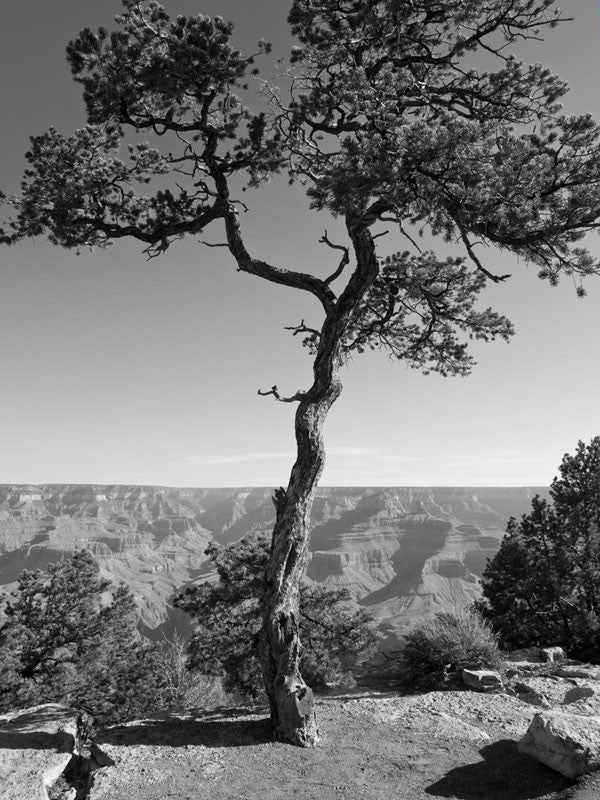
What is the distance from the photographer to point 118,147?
8.19 metres

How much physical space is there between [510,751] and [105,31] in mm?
11241

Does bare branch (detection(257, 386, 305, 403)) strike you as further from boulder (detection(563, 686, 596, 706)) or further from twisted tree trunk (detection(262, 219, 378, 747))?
boulder (detection(563, 686, 596, 706))

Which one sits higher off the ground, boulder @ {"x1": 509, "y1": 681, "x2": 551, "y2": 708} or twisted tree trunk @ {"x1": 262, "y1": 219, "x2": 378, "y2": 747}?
twisted tree trunk @ {"x1": 262, "y1": 219, "x2": 378, "y2": 747}

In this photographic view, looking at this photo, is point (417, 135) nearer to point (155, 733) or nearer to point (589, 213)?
point (589, 213)

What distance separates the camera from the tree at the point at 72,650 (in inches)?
677

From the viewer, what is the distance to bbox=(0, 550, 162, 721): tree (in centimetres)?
1720

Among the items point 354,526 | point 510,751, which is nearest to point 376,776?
point 510,751

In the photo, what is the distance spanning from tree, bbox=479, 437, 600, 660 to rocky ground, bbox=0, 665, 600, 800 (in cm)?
952

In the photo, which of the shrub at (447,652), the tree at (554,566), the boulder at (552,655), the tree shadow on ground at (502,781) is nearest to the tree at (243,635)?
the shrub at (447,652)

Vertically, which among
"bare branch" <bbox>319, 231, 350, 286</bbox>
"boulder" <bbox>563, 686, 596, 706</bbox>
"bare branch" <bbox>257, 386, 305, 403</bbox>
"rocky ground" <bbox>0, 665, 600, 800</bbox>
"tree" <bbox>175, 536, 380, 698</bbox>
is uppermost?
"bare branch" <bbox>319, 231, 350, 286</bbox>

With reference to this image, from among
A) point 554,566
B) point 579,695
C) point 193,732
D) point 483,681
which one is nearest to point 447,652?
point 483,681

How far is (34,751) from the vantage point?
204 inches

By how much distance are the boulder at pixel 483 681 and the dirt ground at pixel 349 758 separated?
0.54m

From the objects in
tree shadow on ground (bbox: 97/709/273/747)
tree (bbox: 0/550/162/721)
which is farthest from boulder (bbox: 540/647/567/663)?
tree (bbox: 0/550/162/721)
